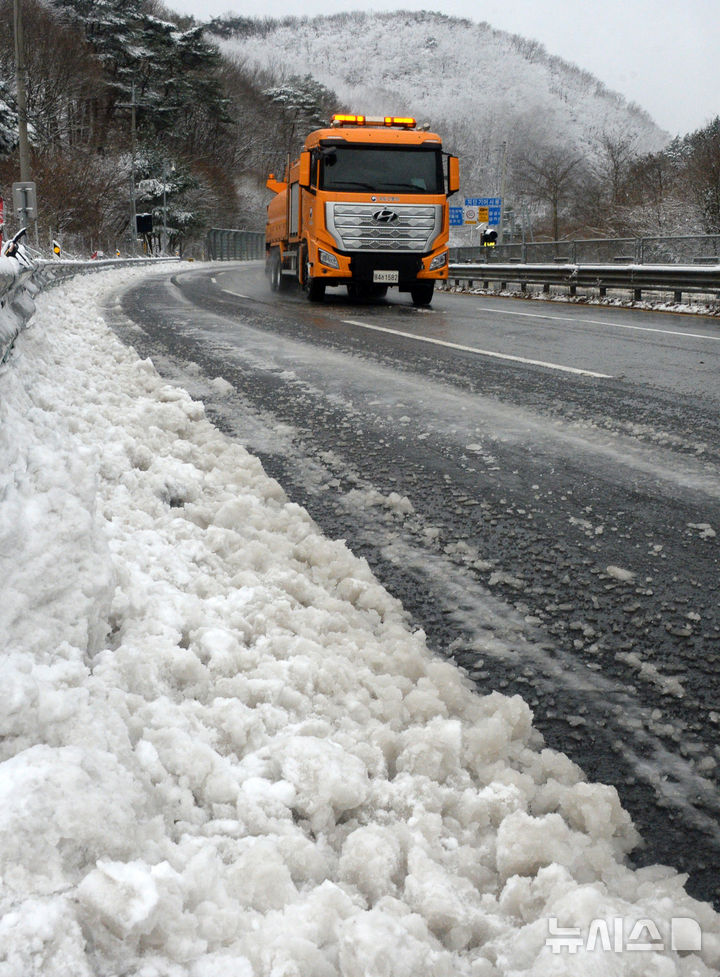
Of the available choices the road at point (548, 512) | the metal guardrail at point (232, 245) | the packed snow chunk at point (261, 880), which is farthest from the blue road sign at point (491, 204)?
the packed snow chunk at point (261, 880)

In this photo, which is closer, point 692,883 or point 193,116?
point 692,883

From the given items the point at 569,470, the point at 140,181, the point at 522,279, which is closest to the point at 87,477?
the point at 569,470

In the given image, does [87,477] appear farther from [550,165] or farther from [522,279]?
[550,165]

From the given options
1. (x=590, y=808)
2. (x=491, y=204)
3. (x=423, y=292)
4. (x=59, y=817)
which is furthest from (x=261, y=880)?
(x=491, y=204)

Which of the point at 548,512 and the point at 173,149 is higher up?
the point at 173,149

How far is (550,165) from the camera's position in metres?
66.9

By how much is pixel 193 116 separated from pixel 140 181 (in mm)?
18652

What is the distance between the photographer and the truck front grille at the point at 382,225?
606 inches

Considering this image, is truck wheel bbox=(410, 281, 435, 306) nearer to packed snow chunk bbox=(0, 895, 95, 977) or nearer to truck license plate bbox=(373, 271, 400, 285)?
truck license plate bbox=(373, 271, 400, 285)

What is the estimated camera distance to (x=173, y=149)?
71.8 meters

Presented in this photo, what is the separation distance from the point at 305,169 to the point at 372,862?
15909 mm

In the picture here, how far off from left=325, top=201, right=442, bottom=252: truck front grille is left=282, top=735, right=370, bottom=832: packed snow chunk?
1466 centimetres

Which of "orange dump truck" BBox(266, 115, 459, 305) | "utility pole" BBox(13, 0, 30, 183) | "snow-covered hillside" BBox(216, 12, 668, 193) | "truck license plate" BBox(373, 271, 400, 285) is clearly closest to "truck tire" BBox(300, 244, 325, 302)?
"orange dump truck" BBox(266, 115, 459, 305)

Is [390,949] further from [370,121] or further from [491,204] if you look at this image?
[491,204]
